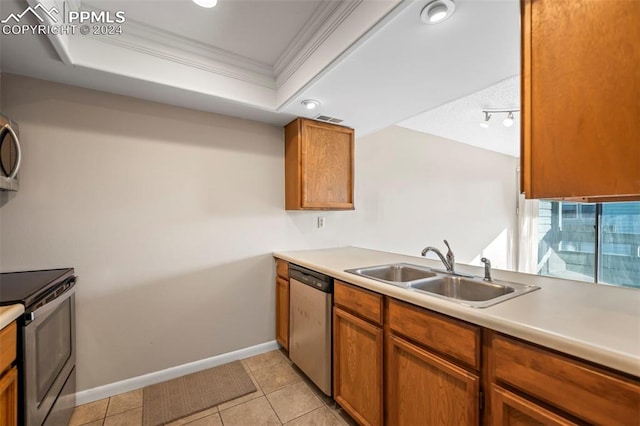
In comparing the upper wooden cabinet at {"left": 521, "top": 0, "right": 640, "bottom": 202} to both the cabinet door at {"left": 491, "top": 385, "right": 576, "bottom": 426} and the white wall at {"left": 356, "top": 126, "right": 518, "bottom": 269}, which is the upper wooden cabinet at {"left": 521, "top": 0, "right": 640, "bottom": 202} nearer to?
the cabinet door at {"left": 491, "top": 385, "right": 576, "bottom": 426}

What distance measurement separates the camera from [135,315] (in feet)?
6.77

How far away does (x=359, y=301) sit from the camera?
160cm

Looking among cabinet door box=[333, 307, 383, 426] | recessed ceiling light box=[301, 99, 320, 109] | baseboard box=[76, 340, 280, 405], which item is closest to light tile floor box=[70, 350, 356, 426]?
baseboard box=[76, 340, 280, 405]

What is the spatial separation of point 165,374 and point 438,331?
6.97 ft

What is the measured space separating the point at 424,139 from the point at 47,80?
3.97 metres

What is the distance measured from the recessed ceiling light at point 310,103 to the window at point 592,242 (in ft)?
11.0

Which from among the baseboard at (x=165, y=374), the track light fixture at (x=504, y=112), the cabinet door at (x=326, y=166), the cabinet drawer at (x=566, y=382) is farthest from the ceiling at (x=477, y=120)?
the baseboard at (x=165, y=374)

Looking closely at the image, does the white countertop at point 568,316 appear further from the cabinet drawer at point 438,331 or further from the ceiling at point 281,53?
the ceiling at point 281,53

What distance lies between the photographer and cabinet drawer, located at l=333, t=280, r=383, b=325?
1478 millimetres

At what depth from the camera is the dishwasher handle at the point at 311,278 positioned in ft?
6.07

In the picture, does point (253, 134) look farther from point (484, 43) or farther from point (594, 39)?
A: point (594, 39)

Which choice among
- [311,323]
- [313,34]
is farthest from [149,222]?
[313,34]

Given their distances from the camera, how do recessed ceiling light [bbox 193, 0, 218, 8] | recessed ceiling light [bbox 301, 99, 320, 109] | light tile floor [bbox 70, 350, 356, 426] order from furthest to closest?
recessed ceiling light [bbox 301, 99, 320, 109]
light tile floor [bbox 70, 350, 356, 426]
recessed ceiling light [bbox 193, 0, 218, 8]

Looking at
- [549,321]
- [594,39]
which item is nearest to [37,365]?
[549,321]
